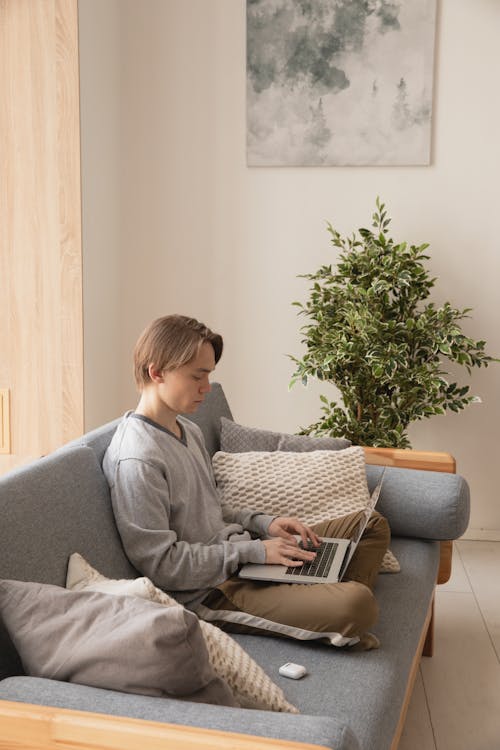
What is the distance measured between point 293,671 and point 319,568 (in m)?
0.32

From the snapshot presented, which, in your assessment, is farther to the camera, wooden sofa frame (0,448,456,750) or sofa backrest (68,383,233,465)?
sofa backrest (68,383,233,465)

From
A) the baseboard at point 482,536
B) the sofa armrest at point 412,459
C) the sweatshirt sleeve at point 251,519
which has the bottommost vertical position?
the baseboard at point 482,536

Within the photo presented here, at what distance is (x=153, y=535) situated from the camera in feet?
5.84

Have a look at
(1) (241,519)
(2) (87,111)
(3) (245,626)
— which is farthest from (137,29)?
(3) (245,626)

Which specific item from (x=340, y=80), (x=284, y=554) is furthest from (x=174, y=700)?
(x=340, y=80)

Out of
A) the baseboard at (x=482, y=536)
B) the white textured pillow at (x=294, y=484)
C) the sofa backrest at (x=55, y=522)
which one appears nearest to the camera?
the sofa backrest at (x=55, y=522)

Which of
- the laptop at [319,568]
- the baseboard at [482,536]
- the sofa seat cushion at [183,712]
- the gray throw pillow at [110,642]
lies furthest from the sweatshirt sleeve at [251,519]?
the baseboard at [482,536]

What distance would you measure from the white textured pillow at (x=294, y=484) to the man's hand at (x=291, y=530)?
14 centimetres

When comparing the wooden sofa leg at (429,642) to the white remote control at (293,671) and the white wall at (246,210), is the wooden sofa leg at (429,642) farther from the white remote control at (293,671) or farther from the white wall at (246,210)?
the white wall at (246,210)

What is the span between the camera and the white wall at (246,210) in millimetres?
3619

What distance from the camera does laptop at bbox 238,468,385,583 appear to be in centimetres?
185

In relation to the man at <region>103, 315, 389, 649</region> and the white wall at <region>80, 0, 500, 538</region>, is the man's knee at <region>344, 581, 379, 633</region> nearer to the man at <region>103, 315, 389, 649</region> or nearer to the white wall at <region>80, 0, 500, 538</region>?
the man at <region>103, 315, 389, 649</region>

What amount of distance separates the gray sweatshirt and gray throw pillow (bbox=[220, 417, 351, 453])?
56 cm

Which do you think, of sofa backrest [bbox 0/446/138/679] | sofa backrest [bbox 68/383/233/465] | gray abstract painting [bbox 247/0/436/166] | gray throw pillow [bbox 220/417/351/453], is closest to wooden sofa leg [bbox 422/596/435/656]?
gray throw pillow [bbox 220/417/351/453]
